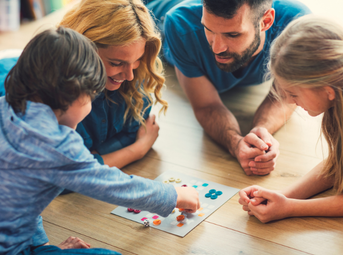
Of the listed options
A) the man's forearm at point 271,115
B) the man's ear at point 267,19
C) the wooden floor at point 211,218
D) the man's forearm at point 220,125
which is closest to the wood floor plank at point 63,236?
the wooden floor at point 211,218

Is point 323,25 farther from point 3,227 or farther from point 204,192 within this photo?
point 3,227

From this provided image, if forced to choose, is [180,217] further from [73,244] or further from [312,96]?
[312,96]

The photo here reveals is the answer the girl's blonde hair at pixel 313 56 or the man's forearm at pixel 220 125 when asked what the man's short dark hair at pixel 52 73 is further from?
the man's forearm at pixel 220 125

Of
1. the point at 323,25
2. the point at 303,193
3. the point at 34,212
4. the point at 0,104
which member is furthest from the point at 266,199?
the point at 0,104

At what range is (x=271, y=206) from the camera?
3.73 ft

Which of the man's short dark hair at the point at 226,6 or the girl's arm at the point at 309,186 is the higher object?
Answer: the man's short dark hair at the point at 226,6

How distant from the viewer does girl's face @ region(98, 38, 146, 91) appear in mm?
1238

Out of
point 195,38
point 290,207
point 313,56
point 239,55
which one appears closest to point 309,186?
point 290,207

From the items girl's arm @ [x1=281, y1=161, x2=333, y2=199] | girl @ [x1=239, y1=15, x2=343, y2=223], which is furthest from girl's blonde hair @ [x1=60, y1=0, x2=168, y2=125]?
girl's arm @ [x1=281, y1=161, x2=333, y2=199]

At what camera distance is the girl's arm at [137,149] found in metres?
1.43

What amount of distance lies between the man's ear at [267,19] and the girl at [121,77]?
0.43m

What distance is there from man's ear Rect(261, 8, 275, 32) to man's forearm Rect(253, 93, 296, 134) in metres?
0.32

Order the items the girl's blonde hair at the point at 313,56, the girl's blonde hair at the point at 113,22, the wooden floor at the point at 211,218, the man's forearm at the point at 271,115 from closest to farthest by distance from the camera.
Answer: the girl's blonde hair at the point at 313,56 → the wooden floor at the point at 211,218 → the girl's blonde hair at the point at 113,22 → the man's forearm at the point at 271,115

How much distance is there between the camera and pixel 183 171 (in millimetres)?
1450
